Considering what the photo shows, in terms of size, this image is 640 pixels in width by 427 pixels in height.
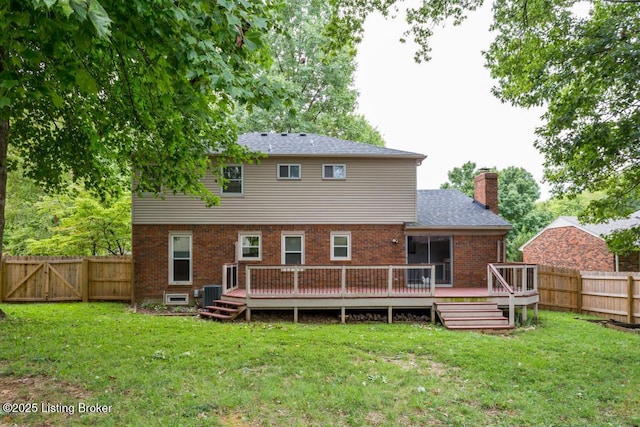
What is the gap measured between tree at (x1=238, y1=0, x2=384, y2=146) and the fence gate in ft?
48.3

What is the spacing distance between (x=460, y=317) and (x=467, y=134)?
35.2m

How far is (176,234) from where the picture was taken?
14391mm

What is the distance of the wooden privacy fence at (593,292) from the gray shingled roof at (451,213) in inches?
97.8

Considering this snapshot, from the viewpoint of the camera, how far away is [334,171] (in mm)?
14805

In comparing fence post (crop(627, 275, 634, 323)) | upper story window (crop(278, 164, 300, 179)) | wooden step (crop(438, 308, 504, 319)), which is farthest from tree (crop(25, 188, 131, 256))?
fence post (crop(627, 275, 634, 323))

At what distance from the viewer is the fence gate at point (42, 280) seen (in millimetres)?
14156

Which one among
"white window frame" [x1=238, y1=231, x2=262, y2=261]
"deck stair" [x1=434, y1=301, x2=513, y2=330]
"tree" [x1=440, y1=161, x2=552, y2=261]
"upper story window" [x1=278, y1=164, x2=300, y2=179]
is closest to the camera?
"deck stair" [x1=434, y1=301, x2=513, y2=330]

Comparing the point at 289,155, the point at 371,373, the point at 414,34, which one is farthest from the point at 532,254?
the point at 371,373

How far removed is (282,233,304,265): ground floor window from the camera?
14555 mm

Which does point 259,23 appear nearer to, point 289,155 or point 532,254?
point 289,155

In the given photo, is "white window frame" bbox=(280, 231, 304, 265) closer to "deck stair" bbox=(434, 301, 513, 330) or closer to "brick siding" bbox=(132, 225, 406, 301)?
"brick siding" bbox=(132, 225, 406, 301)

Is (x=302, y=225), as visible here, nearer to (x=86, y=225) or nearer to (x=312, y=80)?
(x=86, y=225)

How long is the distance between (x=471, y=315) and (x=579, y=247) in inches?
509

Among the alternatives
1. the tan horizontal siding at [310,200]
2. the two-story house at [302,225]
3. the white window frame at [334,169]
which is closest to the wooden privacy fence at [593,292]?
the two-story house at [302,225]
